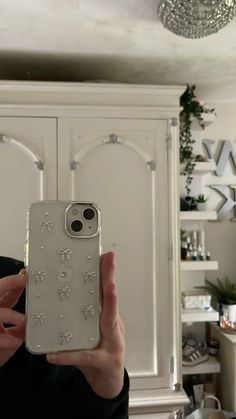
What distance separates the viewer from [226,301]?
160 centimetres

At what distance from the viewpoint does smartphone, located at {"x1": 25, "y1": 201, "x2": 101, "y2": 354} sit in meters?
0.44

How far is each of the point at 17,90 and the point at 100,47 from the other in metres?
0.35

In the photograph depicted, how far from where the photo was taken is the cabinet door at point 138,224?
1.26m

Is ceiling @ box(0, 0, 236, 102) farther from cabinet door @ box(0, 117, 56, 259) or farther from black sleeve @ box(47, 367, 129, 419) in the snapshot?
black sleeve @ box(47, 367, 129, 419)

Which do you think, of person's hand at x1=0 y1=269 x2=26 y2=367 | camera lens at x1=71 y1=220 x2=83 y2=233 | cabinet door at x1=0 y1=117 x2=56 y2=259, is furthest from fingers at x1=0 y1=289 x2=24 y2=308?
cabinet door at x1=0 y1=117 x2=56 y2=259

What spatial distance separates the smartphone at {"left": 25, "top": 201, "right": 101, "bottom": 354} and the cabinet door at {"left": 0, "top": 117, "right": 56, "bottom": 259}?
78cm

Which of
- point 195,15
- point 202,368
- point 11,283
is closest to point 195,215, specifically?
point 202,368

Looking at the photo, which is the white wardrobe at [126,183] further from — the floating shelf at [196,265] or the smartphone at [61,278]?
the smartphone at [61,278]

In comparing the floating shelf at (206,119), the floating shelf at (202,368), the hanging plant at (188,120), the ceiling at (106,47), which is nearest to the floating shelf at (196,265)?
the hanging plant at (188,120)

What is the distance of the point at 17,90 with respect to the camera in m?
1.21

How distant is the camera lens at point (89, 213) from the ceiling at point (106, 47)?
0.72 metres

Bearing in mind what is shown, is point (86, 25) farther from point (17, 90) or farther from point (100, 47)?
point (17, 90)

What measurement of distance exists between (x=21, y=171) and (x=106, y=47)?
56 cm

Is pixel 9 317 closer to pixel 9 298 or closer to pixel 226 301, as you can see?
pixel 9 298
